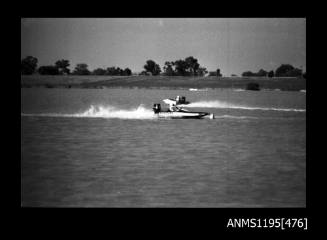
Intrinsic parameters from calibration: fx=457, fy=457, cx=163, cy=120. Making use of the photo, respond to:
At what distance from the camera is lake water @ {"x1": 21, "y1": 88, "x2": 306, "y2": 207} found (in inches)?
466

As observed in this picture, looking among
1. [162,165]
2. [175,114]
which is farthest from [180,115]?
[162,165]

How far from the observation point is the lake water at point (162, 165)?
11.8m

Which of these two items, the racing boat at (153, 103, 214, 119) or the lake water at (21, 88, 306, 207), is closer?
the lake water at (21, 88, 306, 207)

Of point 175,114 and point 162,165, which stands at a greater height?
point 175,114

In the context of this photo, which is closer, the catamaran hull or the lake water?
the lake water

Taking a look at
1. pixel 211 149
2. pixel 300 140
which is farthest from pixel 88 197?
pixel 300 140

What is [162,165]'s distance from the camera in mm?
15664

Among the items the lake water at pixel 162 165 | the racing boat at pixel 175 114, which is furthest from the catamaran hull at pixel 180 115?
the lake water at pixel 162 165

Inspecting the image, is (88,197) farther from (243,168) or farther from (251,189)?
(243,168)

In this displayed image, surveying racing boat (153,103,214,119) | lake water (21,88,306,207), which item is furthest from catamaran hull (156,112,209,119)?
lake water (21,88,306,207)

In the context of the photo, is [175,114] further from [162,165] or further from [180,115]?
[162,165]

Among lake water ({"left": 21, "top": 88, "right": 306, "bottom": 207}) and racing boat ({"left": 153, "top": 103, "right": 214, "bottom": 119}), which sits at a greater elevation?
racing boat ({"left": 153, "top": 103, "right": 214, "bottom": 119})

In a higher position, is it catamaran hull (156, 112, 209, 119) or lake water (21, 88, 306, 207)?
catamaran hull (156, 112, 209, 119)

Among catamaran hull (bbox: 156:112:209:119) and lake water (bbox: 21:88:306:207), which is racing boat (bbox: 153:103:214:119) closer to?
catamaran hull (bbox: 156:112:209:119)
